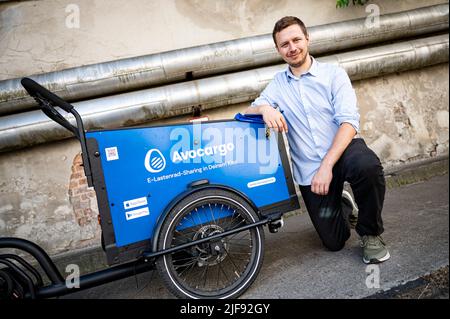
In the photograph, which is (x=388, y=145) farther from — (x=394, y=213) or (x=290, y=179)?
(x=290, y=179)

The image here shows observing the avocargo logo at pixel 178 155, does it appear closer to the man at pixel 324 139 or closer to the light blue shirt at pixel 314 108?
the man at pixel 324 139

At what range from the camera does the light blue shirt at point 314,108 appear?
7.59ft

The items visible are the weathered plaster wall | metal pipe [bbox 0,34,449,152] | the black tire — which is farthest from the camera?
the weathered plaster wall

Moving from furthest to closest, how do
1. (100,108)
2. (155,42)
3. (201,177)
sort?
(155,42) < (100,108) < (201,177)

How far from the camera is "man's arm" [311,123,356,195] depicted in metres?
2.19

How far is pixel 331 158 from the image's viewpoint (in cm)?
221

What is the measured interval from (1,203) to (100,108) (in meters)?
1.23

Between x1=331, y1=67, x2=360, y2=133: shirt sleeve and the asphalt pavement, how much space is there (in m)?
0.86

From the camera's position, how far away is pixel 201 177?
218 cm

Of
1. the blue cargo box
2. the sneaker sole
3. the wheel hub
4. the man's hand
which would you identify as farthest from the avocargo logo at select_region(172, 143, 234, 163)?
the sneaker sole

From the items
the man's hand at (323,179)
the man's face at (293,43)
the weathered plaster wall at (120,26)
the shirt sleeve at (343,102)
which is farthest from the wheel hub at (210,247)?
the weathered plaster wall at (120,26)

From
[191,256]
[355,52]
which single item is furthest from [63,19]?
[355,52]

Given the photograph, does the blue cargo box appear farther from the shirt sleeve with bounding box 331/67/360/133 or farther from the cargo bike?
the shirt sleeve with bounding box 331/67/360/133

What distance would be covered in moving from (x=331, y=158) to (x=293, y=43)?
0.77 m
